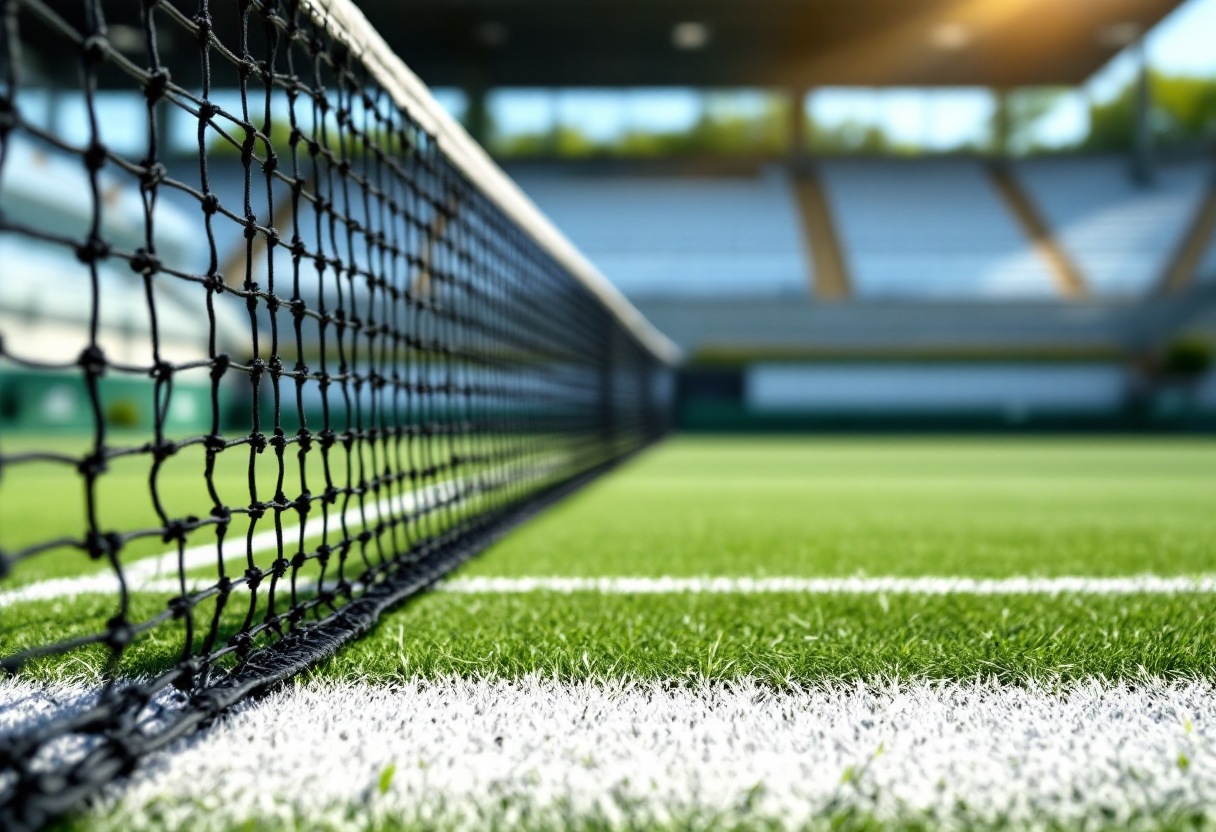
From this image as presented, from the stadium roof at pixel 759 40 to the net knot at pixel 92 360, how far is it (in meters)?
16.9

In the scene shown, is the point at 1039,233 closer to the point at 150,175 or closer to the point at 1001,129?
the point at 1001,129

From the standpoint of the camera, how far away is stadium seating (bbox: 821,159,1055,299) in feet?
55.5

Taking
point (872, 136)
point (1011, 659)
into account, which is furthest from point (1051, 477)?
point (872, 136)

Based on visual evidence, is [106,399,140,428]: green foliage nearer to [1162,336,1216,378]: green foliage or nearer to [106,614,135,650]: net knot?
[106,614,135,650]: net knot

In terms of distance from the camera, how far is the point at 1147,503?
4027 mm

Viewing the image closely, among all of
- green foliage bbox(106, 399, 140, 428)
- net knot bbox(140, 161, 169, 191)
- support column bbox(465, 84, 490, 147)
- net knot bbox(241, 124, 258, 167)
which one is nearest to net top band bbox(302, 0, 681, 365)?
net knot bbox(241, 124, 258, 167)

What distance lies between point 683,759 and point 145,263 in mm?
751

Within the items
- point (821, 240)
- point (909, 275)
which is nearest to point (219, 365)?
point (909, 275)

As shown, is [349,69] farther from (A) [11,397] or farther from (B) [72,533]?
(A) [11,397]

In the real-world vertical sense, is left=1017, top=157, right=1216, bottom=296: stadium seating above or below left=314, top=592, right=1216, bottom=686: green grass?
above

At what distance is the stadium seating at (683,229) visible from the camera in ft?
56.3

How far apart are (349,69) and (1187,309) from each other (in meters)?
16.8

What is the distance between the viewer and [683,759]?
0.98 m

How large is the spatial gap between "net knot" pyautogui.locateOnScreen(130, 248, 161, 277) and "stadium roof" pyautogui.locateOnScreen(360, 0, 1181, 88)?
1678 centimetres
